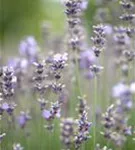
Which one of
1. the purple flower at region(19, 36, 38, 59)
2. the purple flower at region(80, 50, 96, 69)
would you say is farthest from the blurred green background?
the purple flower at region(80, 50, 96, 69)

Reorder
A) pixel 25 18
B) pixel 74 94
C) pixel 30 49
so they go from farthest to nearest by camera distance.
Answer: pixel 25 18 < pixel 30 49 < pixel 74 94

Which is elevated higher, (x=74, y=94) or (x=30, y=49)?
(x=30, y=49)

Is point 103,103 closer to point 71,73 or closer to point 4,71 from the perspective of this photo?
point 71,73

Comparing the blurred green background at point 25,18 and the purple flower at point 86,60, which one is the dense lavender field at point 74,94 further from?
the blurred green background at point 25,18

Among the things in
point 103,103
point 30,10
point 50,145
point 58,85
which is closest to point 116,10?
point 103,103

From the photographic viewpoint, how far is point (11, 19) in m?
9.75

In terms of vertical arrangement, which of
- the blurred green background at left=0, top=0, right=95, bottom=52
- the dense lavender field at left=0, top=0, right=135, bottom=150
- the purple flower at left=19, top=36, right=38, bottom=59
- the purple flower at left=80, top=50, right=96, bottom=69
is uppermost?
the blurred green background at left=0, top=0, right=95, bottom=52

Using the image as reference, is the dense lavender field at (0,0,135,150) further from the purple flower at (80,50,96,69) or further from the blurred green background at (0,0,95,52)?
the blurred green background at (0,0,95,52)

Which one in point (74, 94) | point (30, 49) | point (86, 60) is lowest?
point (74, 94)

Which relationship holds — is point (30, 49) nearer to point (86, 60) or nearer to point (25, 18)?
point (86, 60)

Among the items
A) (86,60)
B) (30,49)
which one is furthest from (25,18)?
(86,60)

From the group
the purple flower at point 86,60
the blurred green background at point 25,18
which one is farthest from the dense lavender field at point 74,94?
the blurred green background at point 25,18

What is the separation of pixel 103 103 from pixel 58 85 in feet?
4.74

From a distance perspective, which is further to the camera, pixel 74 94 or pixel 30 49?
pixel 30 49
